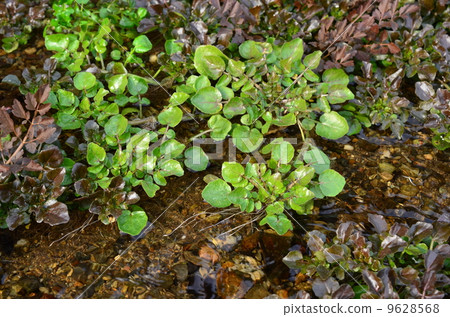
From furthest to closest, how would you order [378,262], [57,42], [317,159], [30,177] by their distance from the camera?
1. [57,42]
2. [317,159]
3. [30,177]
4. [378,262]

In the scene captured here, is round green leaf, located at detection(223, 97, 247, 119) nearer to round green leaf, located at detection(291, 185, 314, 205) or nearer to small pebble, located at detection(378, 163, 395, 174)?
round green leaf, located at detection(291, 185, 314, 205)

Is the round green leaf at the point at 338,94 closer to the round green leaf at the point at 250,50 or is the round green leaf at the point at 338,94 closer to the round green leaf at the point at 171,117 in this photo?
the round green leaf at the point at 250,50

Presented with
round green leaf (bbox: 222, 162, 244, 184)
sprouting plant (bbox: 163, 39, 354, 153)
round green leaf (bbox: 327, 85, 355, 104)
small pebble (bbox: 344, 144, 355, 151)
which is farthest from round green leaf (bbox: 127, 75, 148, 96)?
small pebble (bbox: 344, 144, 355, 151)

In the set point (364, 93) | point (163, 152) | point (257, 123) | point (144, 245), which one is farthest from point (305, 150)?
point (144, 245)

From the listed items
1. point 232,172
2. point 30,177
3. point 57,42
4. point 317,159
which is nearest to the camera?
point 30,177

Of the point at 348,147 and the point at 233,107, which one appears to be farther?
the point at 348,147

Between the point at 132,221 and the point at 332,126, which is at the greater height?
the point at 332,126

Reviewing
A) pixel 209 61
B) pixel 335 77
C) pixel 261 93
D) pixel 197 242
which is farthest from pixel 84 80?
pixel 335 77

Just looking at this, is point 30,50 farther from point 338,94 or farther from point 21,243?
point 338,94
